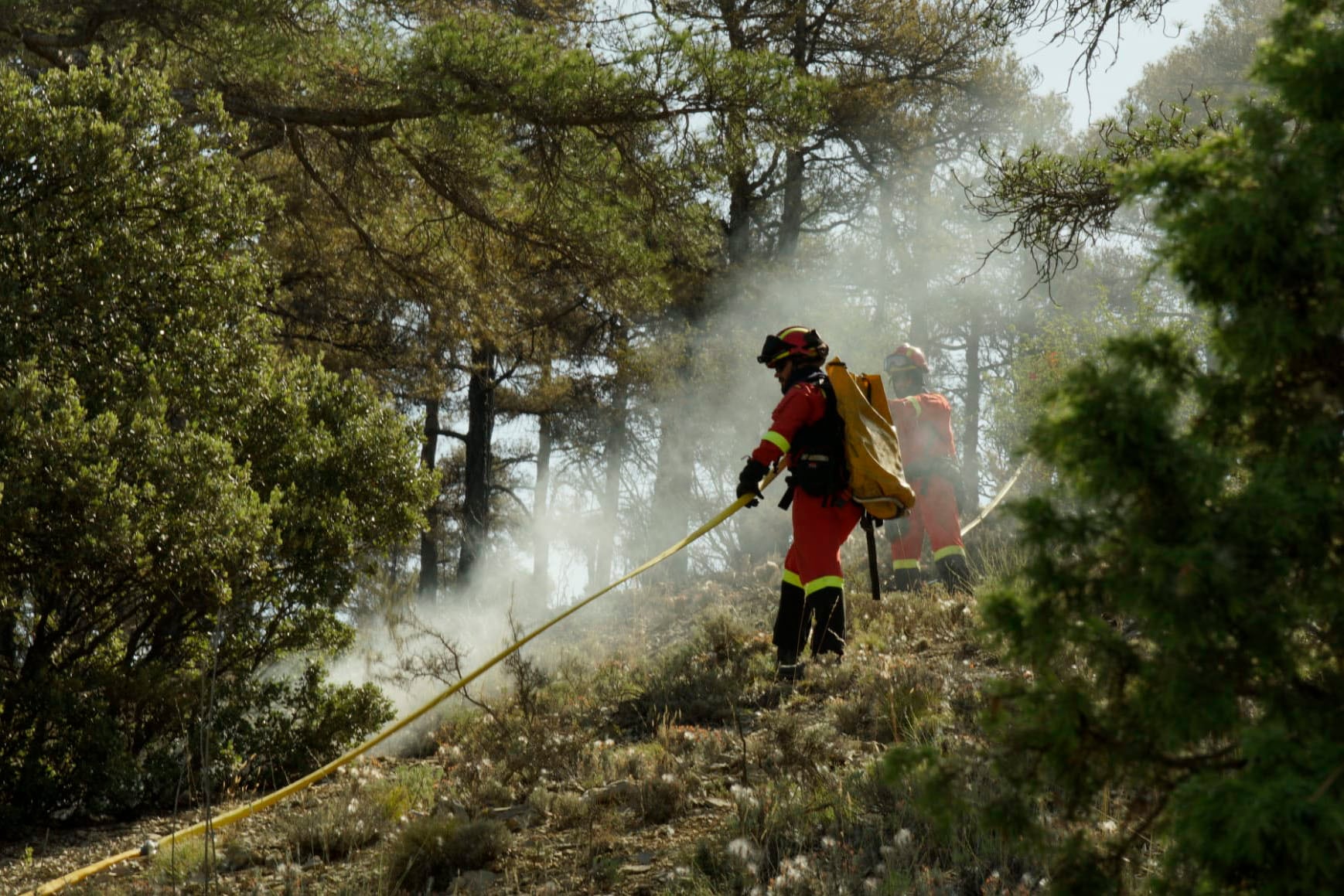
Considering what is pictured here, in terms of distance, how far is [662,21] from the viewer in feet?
26.3

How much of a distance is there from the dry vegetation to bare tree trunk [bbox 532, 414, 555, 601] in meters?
19.2

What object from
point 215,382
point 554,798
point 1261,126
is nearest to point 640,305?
point 215,382

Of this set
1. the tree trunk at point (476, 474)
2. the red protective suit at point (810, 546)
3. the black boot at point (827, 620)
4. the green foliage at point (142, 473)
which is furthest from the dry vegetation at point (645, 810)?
the tree trunk at point (476, 474)

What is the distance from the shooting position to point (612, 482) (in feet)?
75.0

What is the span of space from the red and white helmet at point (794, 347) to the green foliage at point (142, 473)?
2.70 metres

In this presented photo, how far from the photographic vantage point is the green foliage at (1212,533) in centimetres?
156

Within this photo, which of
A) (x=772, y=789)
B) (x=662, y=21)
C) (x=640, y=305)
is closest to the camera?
(x=772, y=789)

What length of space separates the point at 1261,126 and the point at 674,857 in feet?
9.99

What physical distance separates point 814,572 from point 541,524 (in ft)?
68.1

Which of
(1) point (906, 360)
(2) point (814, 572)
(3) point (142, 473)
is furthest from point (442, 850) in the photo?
(1) point (906, 360)

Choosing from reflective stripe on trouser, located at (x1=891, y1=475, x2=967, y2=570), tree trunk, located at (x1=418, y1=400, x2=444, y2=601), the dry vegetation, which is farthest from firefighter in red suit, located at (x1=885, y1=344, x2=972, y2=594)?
tree trunk, located at (x1=418, y1=400, x2=444, y2=601)

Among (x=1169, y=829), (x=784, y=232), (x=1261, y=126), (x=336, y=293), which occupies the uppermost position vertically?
(x=784, y=232)

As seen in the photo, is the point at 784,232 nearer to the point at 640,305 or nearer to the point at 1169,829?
the point at 640,305

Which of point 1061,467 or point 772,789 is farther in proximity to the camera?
point 772,789
